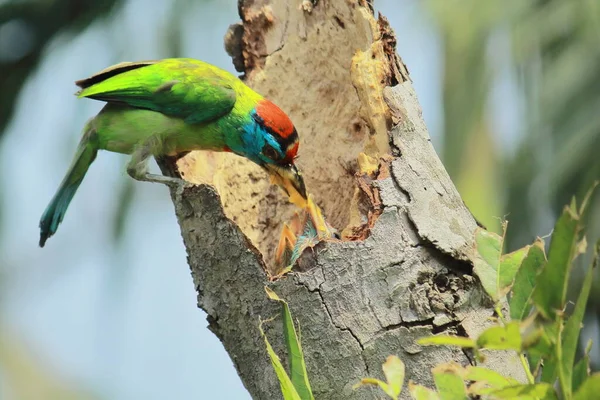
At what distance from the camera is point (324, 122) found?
4.01 metres

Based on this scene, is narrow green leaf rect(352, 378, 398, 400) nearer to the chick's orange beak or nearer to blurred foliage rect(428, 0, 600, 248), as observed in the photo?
the chick's orange beak

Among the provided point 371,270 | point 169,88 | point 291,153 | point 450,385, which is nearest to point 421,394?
point 450,385

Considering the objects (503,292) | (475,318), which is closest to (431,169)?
(475,318)

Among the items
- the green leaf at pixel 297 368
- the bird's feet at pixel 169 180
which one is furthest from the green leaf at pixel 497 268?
the bird's feet at pixel 169 180

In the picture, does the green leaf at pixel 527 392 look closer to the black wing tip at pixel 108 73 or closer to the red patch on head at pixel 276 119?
the red patch on head at pixel 276 119

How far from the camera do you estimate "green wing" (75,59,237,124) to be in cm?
402

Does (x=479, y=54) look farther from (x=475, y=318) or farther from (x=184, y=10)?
(x=475, y=318)

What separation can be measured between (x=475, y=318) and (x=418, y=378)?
0.81 feet

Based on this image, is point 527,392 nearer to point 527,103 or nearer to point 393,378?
point 393,378

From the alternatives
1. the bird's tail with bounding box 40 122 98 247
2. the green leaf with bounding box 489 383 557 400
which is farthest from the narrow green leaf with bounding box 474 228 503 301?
the bird's tail with bounding box 40 122 98 247

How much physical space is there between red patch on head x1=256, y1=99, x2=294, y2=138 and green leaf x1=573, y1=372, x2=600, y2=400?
2532 millimetres

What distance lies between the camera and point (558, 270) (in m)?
1.53

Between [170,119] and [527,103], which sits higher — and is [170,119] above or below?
below

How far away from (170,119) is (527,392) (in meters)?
2.85
